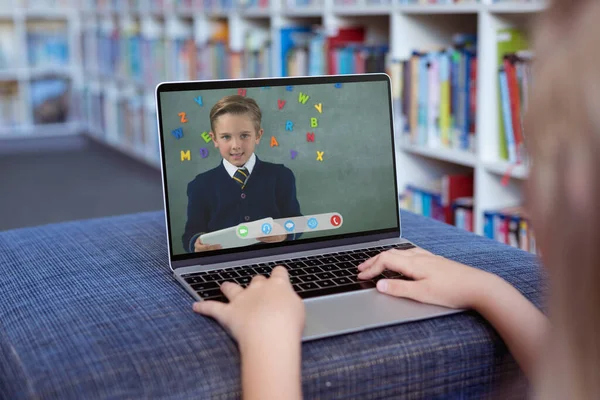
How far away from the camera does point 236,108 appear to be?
3.11 feet

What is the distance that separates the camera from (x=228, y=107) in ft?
3.10

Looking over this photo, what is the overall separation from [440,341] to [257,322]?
19 cm

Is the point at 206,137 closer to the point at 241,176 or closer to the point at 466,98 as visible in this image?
the point at 241,176

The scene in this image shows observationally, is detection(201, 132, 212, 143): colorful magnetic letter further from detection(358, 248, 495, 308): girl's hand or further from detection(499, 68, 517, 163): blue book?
detection(499, 68, 517, 163): blue book

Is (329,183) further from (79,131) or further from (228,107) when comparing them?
(79,131)

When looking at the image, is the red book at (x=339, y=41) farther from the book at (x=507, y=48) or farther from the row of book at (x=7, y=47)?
the row of book at (x=7, y=47)

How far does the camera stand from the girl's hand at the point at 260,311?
0.67 m

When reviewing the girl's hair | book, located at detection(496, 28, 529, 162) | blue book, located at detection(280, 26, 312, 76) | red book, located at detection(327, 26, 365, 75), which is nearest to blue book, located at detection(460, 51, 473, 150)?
book, located at detection(496, 28, 529, 162)

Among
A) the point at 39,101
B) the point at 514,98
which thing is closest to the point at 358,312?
the point at 514,98

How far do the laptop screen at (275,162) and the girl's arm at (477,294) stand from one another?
0.58 feet

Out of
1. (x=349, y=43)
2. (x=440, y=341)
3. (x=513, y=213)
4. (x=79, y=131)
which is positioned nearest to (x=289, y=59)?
(x=349, y=43)

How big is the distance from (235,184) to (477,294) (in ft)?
1.14

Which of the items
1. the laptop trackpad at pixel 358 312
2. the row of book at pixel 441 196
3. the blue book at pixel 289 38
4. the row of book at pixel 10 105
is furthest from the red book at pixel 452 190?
the row of book at pixel 10 105

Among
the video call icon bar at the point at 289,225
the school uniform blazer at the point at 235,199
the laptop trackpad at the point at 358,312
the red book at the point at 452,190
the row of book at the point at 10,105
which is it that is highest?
the row of book at the point at 10,105
